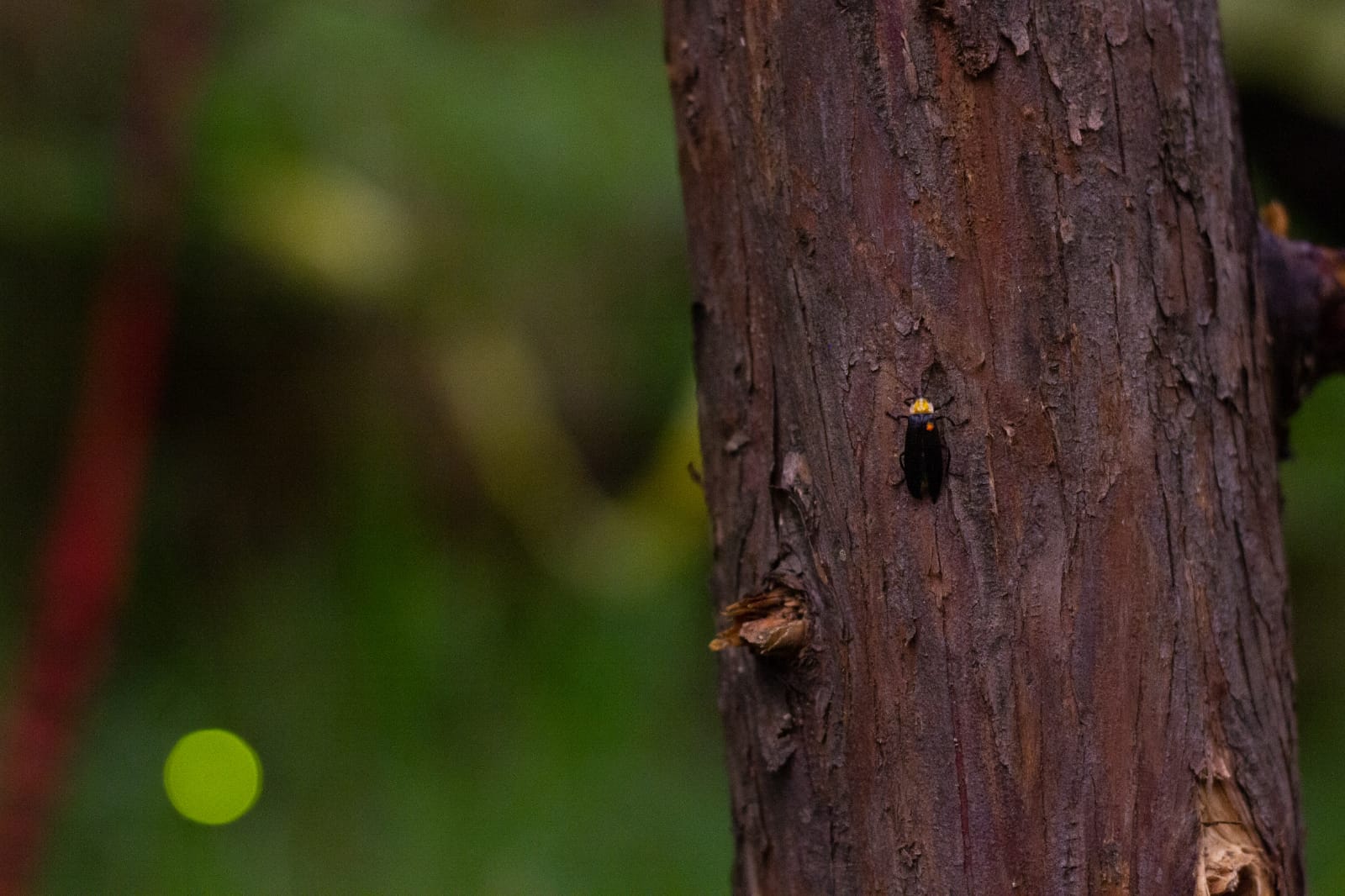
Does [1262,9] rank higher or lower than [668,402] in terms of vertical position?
higher

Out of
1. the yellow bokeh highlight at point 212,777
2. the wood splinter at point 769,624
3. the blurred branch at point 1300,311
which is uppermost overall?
the blurred branch at point 1300,311

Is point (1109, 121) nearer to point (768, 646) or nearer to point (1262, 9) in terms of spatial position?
point (768, 646)

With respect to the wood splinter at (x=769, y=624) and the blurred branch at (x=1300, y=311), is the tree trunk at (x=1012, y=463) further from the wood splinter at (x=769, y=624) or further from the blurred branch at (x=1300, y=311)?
the blurred branch at (x=1300, y=311)

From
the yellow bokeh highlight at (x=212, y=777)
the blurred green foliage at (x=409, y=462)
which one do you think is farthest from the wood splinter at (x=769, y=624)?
the yellow bokeh highlight at (x=212, y=777)

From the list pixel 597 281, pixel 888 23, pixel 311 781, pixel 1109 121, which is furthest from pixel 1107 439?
pixel 597 281

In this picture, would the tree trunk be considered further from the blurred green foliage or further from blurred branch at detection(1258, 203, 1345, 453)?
the blurred green foliage

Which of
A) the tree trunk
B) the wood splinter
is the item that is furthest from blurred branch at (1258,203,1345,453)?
the wood splinter

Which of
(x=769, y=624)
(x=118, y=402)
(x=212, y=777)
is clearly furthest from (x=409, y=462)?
(x=769, y=624)

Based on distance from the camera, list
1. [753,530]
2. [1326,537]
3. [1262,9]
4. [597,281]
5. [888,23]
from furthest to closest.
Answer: [597,281]
[1326,537]
[1262,9]
[753,530]
[888,23]
